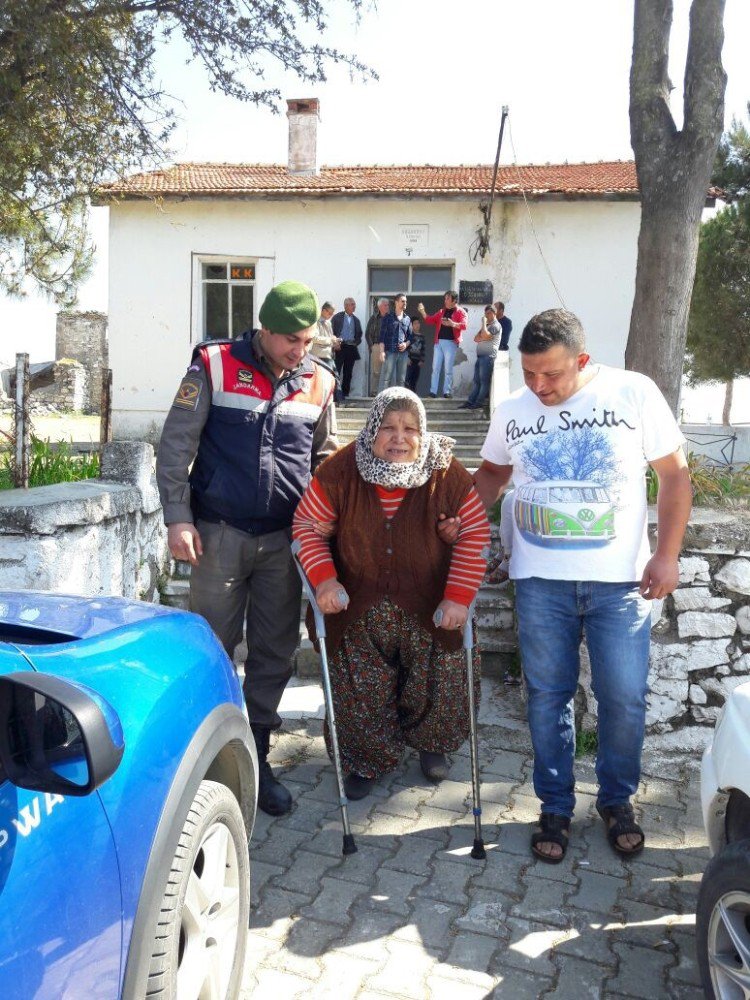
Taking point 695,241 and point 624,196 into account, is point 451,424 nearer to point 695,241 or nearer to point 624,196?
point 624,196

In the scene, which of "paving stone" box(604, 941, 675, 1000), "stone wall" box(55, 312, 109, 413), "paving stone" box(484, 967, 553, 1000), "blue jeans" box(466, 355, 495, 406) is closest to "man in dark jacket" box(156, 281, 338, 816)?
"paving stone" box(484, 967, 553, 1000)

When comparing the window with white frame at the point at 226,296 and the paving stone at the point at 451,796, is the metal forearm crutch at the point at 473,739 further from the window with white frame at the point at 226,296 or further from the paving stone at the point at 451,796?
the window with white frame at the point at 226,296

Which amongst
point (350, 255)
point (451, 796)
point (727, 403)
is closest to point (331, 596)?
point (451, 796)

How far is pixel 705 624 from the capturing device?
175 inches

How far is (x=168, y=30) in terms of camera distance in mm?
6695

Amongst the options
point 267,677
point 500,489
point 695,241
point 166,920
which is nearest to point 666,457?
point 500,489

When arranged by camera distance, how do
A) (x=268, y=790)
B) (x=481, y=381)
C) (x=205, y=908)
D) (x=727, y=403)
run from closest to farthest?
1. (x=205, y=908)
2. (x=268, y=790)
3. (x=481, y=381)
4. (x=727, y=403)

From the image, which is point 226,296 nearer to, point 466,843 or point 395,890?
point 466,843

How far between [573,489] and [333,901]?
1.73 meters

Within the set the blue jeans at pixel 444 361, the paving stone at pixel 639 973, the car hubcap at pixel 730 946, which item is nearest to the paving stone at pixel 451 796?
the paving stone at pixel 639 973

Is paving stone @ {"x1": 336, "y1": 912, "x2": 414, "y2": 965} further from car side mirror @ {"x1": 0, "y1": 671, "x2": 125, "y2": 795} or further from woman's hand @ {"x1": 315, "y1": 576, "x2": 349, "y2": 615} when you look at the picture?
car side mirror @ {"x1": 0, "y1": 671, "x2": 125, "y2": 795}

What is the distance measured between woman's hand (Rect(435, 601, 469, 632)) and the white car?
1.07m

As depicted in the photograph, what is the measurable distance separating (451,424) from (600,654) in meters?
10.1

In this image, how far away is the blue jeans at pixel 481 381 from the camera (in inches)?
548
